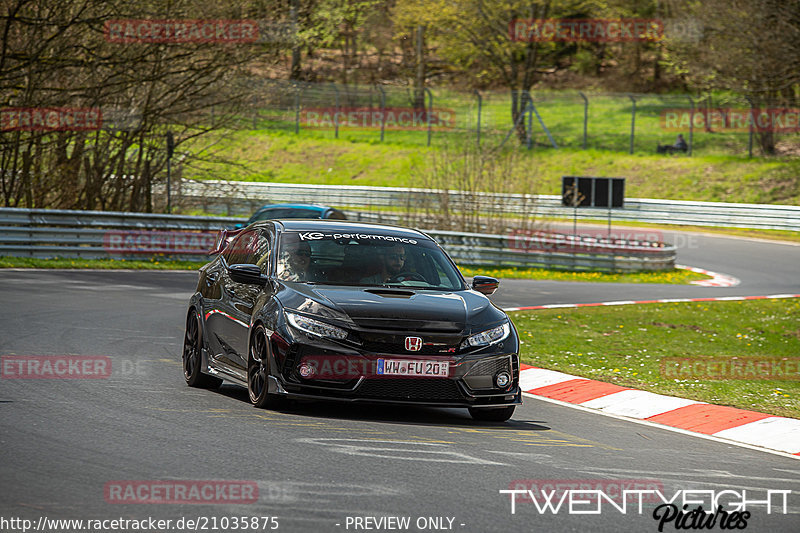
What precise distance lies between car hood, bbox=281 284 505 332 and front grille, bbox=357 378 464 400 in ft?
1.25

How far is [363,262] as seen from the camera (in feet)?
30.3

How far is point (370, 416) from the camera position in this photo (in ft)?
28.1

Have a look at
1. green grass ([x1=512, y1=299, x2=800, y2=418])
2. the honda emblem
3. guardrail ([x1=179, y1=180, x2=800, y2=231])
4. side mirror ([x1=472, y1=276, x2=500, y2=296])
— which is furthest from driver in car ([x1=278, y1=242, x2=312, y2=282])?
guardrail ([x1=179, y1=180, x2=800, y2=231])

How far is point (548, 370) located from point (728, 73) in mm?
39309

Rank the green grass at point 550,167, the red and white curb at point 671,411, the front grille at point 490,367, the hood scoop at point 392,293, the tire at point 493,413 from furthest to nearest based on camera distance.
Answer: the green grass at point 550,167
the red and white curb at point 671,411
the tire at point 493,413
the hood scoop at point 392,293
the front grille at point 490,367

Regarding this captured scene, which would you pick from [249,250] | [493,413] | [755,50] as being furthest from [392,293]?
[755,50]

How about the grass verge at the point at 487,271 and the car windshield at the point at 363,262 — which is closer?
the car windshield at the point at 363,262

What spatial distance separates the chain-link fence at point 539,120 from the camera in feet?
176

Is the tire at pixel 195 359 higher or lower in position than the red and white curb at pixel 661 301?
higher

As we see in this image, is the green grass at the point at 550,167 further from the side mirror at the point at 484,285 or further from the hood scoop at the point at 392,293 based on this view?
the hood scoop at the point at 392,293

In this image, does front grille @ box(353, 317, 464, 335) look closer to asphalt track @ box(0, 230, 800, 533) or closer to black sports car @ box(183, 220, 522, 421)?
black sports car @ box(183, 220, 522, 421)

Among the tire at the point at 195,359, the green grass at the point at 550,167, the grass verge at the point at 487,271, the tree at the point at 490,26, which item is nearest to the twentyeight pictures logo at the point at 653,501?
the tire at the point at 195,359

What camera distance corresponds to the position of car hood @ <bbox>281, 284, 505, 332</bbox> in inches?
322

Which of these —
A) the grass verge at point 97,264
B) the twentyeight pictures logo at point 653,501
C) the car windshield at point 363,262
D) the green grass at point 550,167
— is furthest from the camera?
the green grass at point 550,167
